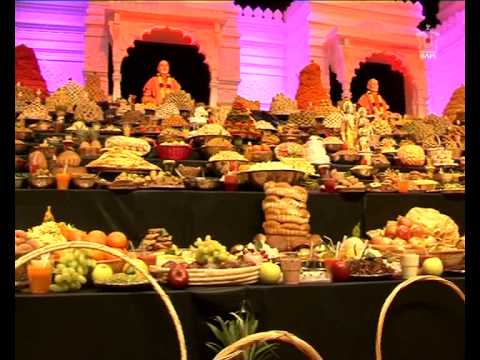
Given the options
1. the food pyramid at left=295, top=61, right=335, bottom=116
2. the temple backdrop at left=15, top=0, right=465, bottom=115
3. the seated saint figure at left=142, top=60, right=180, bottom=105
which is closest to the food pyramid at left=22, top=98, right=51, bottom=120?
the seated saint figure at left=142, top=60, right=180, bottom=105

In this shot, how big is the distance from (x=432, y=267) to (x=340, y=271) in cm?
48

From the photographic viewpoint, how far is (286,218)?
333 centimetres

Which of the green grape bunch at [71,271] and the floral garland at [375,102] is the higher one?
the floral garland at [375,102]

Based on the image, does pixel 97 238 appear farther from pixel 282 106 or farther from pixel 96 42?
pixel 96 42

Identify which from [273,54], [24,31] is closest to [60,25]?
[24,31]

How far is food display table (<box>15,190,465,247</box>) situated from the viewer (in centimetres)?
348

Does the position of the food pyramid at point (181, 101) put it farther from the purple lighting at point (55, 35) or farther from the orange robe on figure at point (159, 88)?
the purple lighting at point (55, 35)

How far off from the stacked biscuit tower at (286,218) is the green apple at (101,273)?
3.75 ft

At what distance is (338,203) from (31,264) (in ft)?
7.06

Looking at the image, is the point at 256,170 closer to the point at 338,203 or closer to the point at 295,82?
the point at 338,203

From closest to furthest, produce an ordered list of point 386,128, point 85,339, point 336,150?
point 85,339 → point 336,150 → point 386,128

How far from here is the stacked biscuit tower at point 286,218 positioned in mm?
3309

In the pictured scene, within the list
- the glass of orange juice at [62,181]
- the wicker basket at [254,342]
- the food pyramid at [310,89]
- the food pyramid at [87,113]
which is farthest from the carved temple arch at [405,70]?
the wicker basket at [254,342]

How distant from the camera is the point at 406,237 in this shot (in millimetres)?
3379
